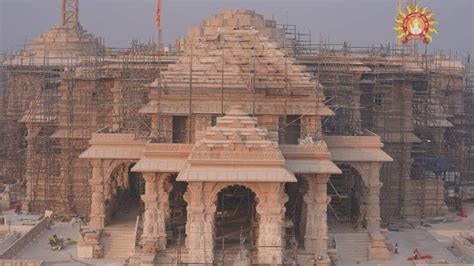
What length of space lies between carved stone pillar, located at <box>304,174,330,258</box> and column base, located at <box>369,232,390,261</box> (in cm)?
242

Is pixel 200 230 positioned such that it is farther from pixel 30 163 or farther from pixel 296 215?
pixel 30 163

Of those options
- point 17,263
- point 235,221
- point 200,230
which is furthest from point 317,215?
point 17,263

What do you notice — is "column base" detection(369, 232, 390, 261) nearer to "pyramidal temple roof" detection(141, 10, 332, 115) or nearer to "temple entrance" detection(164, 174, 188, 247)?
"pyramidal temple roof" detection(141, 10, 332, 115)

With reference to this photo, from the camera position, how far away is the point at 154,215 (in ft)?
104

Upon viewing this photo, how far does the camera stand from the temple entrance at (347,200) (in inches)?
1378

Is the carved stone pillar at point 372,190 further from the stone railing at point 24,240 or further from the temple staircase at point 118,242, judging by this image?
the stone railing at point 24,240

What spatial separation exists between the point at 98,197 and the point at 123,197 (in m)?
4.84

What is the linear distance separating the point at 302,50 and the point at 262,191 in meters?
19.4

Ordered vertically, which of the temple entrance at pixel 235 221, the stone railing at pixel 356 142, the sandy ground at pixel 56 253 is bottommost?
the sandy ground at pixel 56 253

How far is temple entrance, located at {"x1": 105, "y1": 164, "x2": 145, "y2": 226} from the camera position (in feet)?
116

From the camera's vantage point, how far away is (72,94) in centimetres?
4138

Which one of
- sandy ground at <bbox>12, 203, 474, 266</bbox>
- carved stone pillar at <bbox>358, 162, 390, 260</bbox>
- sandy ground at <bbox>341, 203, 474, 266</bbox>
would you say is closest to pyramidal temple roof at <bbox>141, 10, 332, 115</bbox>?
carved stone pillar at <bbox>358, 162, 390, 260</bbox>

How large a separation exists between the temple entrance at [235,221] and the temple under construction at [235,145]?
0.09m

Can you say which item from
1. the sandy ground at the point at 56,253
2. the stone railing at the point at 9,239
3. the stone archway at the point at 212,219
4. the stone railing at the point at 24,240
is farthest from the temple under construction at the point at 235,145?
the stone railing at the point at 9,239
